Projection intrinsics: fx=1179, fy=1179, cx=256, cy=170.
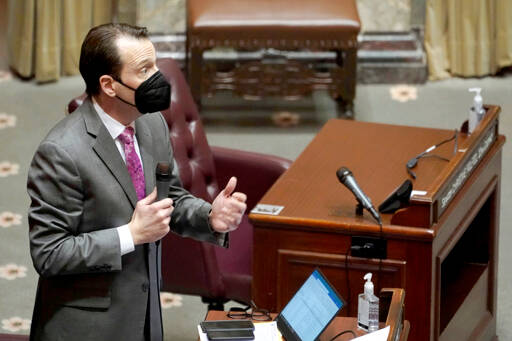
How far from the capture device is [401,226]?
3.53 m

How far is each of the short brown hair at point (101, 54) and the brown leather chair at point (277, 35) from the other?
295cm

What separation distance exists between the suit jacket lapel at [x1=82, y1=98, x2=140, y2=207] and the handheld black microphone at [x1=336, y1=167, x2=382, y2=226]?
0.88 metres

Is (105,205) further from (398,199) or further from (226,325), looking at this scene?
(398,199)

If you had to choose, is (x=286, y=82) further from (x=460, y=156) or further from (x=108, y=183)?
(x=108, y=183)

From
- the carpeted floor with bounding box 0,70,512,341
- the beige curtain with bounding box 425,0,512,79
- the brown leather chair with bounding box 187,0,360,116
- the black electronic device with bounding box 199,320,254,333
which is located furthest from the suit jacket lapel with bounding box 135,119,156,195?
the beige curtain with bounding box 425,0,512,79

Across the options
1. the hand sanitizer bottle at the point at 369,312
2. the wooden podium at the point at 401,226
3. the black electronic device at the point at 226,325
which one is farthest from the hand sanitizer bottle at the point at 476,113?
the black electronic device at the point at 226,325

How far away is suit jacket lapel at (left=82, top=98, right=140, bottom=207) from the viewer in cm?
292

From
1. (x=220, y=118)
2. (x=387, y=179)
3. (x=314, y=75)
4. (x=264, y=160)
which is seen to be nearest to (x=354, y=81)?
(x=314, y=75)

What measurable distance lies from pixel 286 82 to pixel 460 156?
2.38 metres

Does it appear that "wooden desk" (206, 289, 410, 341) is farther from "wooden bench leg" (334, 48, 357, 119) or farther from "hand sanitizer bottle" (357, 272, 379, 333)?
"wooden bench leg" (334, 48, 357, 119)

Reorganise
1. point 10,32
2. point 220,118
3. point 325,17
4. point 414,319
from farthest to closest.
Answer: point 10,32 < point 220,118 < point 325,17 < point 414,319

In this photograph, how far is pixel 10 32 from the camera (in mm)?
6711

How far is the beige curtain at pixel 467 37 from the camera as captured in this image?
651cm

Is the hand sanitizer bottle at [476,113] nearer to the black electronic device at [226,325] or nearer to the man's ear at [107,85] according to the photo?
the black electronic device at [226,325]
